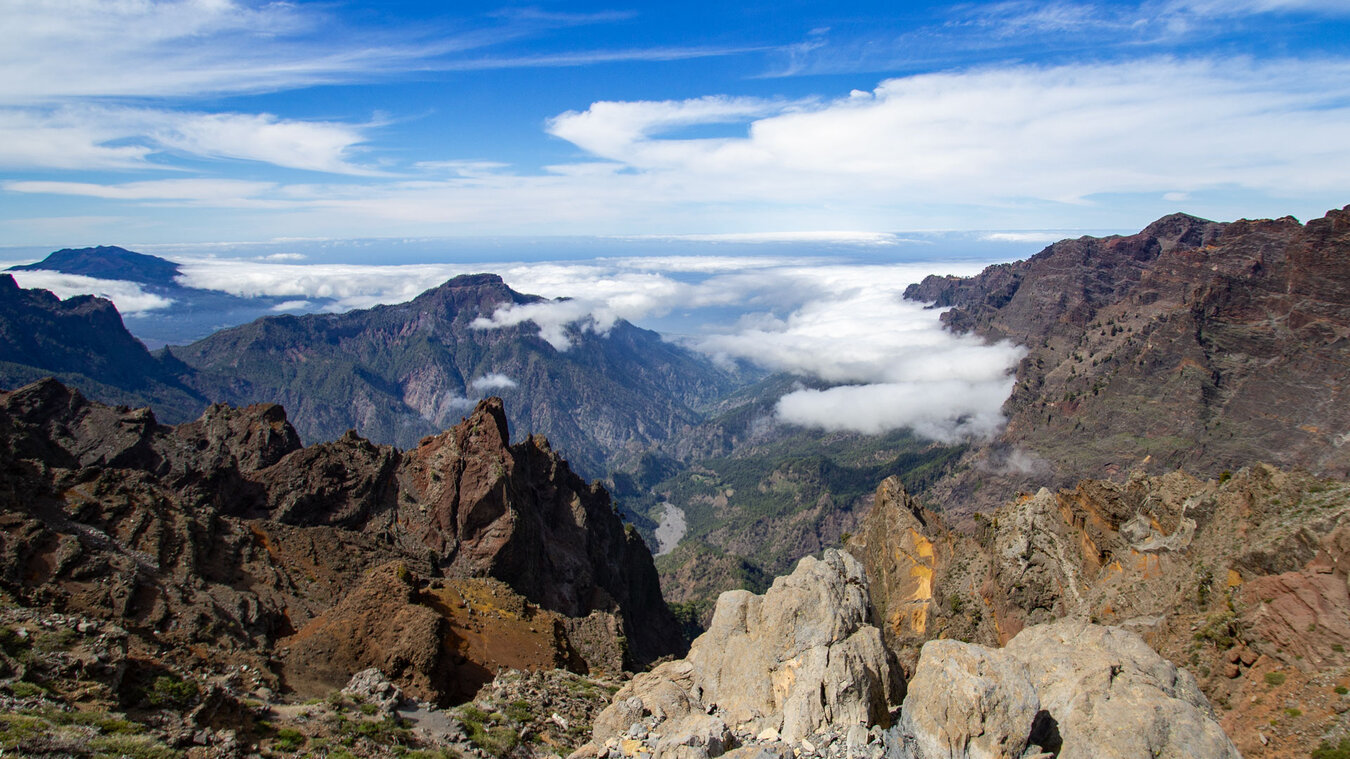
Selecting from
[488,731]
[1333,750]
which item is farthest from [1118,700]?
[488,731]

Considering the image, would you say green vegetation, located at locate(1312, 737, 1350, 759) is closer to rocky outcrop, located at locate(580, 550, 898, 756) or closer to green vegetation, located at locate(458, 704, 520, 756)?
rocky outcrop, located at locate(580, 550, 898, 756)

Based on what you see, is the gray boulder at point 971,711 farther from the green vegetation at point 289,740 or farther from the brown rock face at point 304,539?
the brown rock face at point 304,539

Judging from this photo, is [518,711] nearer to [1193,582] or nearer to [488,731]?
[488,731]

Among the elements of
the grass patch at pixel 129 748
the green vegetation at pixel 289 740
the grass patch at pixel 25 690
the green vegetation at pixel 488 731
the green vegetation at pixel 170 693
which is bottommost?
the green vegetation at pixel 488 731

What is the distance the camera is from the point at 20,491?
42.8m

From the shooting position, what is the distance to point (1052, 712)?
2403 centimetres

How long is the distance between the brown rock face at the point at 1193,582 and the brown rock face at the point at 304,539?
33.7 metres

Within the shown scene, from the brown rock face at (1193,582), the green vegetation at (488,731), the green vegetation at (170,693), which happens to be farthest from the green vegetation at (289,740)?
the brown rock face at (1193,582)

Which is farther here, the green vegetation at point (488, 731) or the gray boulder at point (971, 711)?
the green vegetation at point (488, 731)

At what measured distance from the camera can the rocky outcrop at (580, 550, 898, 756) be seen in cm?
2559

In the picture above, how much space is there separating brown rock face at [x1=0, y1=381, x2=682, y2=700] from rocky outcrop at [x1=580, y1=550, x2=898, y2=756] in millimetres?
15525

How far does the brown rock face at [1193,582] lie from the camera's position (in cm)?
2969

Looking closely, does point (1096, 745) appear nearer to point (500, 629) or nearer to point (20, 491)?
point (500, 629)

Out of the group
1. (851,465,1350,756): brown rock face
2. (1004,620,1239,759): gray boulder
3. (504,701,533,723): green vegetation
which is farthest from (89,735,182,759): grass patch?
(851,465,1350,756): brown rock face
